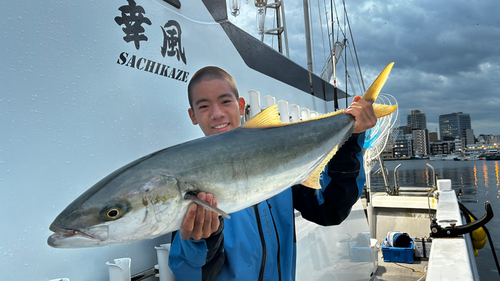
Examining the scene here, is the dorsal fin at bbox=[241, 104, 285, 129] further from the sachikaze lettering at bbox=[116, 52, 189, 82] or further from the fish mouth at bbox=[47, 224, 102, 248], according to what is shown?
the sachikaze lettering at bbox=[116, 52, 189, 82]

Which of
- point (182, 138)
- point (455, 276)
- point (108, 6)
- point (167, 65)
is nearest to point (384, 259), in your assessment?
point (455, 276)

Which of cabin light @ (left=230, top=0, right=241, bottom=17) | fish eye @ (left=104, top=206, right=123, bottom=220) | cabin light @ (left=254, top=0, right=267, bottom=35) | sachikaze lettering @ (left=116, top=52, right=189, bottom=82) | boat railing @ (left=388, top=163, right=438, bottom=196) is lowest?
boat railing @ (left=388, top=163, right=438, bottom=196)

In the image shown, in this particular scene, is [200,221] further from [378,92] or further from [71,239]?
[378,92]

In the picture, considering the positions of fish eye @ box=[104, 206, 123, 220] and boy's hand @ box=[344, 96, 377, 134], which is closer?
fish eye @ box=[104, 206, 123, 220]

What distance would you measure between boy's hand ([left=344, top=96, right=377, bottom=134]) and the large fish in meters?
0.27

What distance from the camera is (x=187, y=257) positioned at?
1.61 meters

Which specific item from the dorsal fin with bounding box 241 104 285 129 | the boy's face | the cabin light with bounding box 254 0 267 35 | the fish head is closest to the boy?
the boy's face

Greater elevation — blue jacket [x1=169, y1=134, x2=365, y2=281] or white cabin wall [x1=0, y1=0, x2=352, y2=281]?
white cabin wall [x1=0, y1=0, x2=352, y2=281]

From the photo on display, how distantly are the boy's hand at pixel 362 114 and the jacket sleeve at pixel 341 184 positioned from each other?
120 mm

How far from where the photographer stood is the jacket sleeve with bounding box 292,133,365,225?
2023 mm

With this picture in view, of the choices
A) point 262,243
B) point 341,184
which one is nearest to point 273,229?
point 262,243

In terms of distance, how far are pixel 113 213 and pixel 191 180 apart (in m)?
0.30

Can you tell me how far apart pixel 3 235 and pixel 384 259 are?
6990 mm

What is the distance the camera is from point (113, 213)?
3.61 ft
